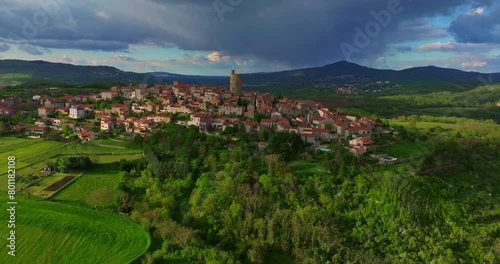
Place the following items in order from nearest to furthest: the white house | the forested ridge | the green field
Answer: the forested ridge → the white house → the green field

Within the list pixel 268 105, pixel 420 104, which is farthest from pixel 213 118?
pixel 420 104

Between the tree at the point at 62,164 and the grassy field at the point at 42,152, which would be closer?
the tree at the point at 62,164

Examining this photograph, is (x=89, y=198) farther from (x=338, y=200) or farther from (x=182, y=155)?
(x=338, y=200)

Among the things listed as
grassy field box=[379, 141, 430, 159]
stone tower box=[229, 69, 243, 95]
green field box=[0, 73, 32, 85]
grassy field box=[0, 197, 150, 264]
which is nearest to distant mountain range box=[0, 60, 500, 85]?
green field box=[0, 73, 32, 85]

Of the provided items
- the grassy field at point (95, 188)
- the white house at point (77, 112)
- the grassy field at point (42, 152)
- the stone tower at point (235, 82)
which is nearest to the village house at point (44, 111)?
the white house at point (77, 112)

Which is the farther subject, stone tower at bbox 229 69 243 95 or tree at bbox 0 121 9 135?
stone tower at bbox 229 69 243 95

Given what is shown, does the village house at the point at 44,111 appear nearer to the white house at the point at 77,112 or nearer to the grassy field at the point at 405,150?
the white house at the point at 77,112

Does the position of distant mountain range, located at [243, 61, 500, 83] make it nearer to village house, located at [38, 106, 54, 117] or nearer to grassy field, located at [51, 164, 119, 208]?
village house, located at [38, 106, 54, 117]
